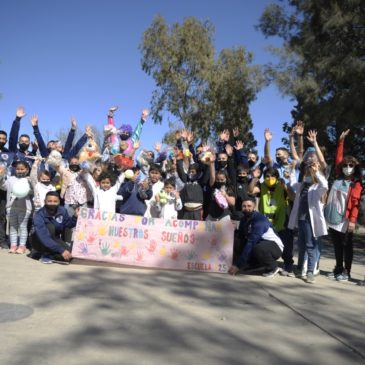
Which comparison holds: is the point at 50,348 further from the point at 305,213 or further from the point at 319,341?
the point at 305,213

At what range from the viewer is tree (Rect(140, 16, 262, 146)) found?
24078 millimetres

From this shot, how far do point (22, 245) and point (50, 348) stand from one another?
4.41 m

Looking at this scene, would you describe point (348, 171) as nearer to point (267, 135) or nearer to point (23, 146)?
point (267, 135)

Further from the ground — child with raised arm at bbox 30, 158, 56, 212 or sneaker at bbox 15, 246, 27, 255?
child with raised arm at bbox 30, 158, 56, 212

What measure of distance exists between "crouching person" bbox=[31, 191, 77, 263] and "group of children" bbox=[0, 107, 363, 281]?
47 centimetres

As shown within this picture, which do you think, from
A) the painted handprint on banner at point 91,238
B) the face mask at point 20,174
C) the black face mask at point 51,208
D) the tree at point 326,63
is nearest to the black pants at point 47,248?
the black face mask at point 51,208

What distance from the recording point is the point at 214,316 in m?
4.17

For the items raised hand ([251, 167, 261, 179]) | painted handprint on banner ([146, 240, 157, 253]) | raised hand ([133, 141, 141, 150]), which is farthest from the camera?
raised hand ([133, 141, 141, 150])

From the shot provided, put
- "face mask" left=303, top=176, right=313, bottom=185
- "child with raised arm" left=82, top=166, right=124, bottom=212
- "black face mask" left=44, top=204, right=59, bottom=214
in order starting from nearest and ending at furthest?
"face mask" left=303, top=176, right=313, bottom=185, "black face mask" left=44, top=204, right=59, bottom=214, "child with raised arm" left=82, top=166, right=124, bottom=212

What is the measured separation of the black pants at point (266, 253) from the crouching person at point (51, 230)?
2884mm

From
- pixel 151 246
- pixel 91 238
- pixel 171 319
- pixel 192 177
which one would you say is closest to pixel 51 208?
pixel 91 238

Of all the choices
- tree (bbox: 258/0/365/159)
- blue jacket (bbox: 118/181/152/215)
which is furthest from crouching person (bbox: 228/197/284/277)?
tree (bbox: 258/0/365/159)

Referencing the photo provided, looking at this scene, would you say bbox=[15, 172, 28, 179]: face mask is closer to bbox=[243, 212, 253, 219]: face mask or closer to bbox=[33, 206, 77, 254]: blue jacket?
bbox=[33, 206, 77, 254]: blue jacket

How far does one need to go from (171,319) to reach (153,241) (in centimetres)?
257
